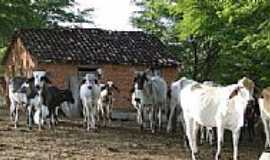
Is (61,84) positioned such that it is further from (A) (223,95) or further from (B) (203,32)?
(A) (223,95)

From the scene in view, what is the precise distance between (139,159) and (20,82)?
11.1 metres

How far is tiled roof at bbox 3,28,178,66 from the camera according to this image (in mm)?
32719

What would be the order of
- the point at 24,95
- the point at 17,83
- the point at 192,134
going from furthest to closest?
the point at 17,83 < the point at 24,95 < the point at 192,134

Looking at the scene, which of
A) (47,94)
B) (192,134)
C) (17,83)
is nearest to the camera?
(192,134)

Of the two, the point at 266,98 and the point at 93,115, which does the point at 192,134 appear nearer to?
the point at 266,98

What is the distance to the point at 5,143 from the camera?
17.5m

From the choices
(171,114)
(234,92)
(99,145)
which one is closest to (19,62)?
(171,114)

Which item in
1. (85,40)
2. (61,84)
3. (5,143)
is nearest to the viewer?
(5,143)

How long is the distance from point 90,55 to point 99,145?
1565 cm

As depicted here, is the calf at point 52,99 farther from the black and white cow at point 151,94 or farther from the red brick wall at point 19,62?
the red brick wall at point 19,62

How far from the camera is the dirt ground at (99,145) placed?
1553 centimetres

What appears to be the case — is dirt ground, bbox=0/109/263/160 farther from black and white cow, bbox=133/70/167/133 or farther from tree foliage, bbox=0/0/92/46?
tree foliage, bbox=0/0/92/46

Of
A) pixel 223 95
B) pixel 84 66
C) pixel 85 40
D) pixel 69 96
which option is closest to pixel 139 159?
pixel 223 95

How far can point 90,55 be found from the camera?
3306cm
